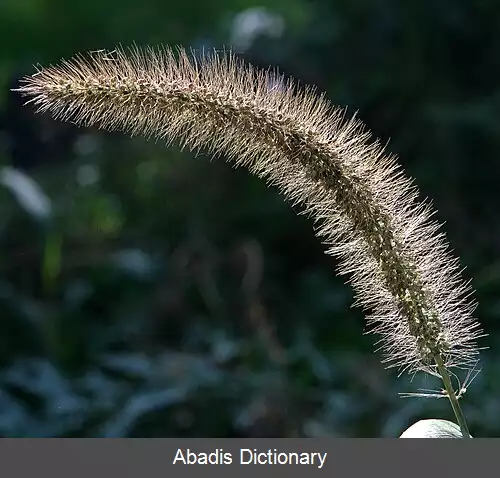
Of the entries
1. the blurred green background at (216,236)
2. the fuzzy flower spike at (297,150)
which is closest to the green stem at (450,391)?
the fuzzy flower spike at (297,150)

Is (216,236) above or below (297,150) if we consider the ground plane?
above

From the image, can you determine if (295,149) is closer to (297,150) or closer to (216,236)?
(297,150)

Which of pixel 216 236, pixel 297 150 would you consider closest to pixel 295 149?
pixel 297 150

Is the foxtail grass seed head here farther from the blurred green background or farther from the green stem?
the blurred green background

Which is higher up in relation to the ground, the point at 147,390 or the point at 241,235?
the point at 241,235

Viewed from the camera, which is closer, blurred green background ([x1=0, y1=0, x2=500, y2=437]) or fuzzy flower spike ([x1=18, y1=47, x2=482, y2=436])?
fuzzy flower spike ([x1=18, y1=47, x2=482, y2=436])

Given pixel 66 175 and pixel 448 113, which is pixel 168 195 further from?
pixel 448 113

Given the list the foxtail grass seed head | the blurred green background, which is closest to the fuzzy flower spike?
the foxtail grass seed head

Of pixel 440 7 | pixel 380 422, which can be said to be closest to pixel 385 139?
pixel 440 7
